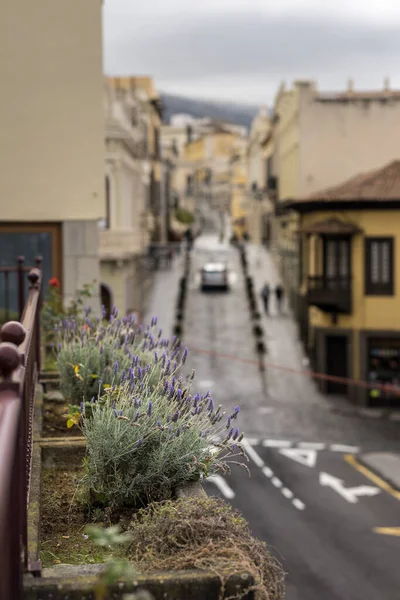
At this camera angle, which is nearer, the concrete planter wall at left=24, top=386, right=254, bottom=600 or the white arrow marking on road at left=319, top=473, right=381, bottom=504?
the concrete planter wall at left=24, top=386, right=254, bottom=600

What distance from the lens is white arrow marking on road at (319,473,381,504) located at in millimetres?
23028

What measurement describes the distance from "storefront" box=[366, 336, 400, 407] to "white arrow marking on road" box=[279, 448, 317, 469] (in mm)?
8439

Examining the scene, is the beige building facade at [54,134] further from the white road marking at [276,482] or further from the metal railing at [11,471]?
the white road marking at [276,482]

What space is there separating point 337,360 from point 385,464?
1167 cm

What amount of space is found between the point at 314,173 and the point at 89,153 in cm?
3302

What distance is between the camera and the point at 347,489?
23.7 m

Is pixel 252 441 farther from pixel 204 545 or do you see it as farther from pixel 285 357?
pixel 204 545

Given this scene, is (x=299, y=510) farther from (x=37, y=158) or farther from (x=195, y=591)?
(x=195, y=591)

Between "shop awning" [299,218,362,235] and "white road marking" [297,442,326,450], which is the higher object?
"shop awning" [299,218,362,235]

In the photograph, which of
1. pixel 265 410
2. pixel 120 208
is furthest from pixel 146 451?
pixel 120 208

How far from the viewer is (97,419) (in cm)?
484

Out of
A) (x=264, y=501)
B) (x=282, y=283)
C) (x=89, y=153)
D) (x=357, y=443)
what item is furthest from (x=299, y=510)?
(x=282, y=283)

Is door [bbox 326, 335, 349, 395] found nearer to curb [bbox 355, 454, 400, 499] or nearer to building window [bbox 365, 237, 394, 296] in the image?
building window [bbox 365, 237, 394, 296]

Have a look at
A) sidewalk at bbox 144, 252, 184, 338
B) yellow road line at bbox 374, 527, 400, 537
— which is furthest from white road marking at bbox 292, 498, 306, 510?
sidewalk at bbox 144, 252, 184, 338
